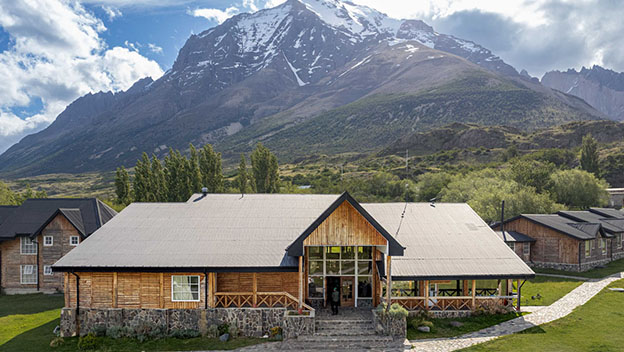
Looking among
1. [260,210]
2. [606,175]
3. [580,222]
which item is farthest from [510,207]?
[606,175]

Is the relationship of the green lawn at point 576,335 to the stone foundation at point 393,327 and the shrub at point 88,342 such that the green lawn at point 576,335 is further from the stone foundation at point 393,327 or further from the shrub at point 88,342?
the shrub at point 88,342

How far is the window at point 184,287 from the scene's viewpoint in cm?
2153

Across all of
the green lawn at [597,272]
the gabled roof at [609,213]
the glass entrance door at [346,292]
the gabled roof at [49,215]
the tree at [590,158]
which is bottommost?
the green lawn at [597,272]

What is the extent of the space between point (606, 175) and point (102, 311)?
111 meters

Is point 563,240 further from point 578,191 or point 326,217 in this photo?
point 578,191

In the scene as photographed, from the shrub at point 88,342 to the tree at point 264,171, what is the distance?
150ft

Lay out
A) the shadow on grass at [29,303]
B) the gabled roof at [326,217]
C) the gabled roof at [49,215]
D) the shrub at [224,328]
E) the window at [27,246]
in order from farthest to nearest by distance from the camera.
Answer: the window at [27,246] < the gabled roof at [49,215] < the shadow on grass at [29,303] < the shrub at [224,328] < the gabled roof at [326,217]

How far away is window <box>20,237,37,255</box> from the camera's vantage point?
34312 millimetres

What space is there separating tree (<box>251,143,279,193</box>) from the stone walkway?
4459cm

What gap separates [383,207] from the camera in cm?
2891

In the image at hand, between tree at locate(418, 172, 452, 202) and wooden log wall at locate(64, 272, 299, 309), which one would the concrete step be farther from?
tree at locate(418, 172, 452, 202)

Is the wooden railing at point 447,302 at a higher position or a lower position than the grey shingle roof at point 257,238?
lower

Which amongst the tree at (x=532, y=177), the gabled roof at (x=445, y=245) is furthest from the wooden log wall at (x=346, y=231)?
the tree at (x=532, y=177)

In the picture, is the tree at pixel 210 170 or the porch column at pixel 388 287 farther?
the tree at pixel 210 170
